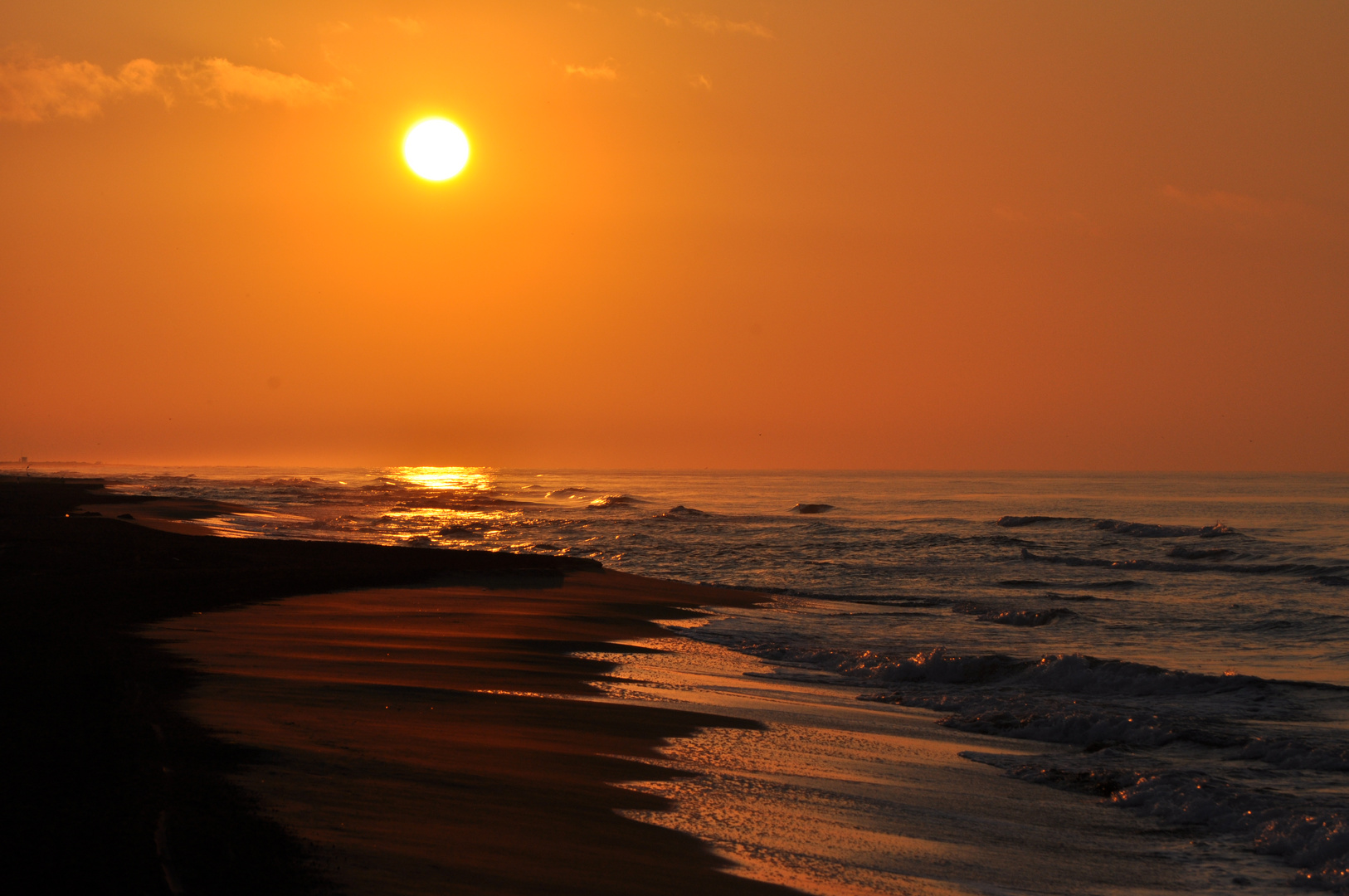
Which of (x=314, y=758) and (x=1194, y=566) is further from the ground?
(x=314, y=758)

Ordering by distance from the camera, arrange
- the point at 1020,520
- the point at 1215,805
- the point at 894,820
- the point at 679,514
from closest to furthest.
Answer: the point at 894,820, the point at 1215,805, the point at 1020,520, the point at 679,514

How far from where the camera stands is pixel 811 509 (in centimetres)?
6366

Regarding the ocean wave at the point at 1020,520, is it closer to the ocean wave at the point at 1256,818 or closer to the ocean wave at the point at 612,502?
the ocean wave at the point at 612,502

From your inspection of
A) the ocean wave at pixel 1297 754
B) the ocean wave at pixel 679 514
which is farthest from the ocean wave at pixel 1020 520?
the ocean wave at pixel 1297 754

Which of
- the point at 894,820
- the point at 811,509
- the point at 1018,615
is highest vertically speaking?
the point at 894,820

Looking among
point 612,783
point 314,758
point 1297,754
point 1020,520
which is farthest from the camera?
point 1020,520

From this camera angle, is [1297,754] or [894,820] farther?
[1297,754]

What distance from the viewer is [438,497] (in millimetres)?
75188

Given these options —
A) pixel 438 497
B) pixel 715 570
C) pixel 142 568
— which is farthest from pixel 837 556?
pixel 438 497

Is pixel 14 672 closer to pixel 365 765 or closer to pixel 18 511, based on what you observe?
pixel 365 765

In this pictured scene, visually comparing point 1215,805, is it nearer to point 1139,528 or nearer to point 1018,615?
point 1018,615

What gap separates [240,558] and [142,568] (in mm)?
3388

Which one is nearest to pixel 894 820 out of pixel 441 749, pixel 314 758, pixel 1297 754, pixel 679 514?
pixel 441 749

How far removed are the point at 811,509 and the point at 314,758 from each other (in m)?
58.6
